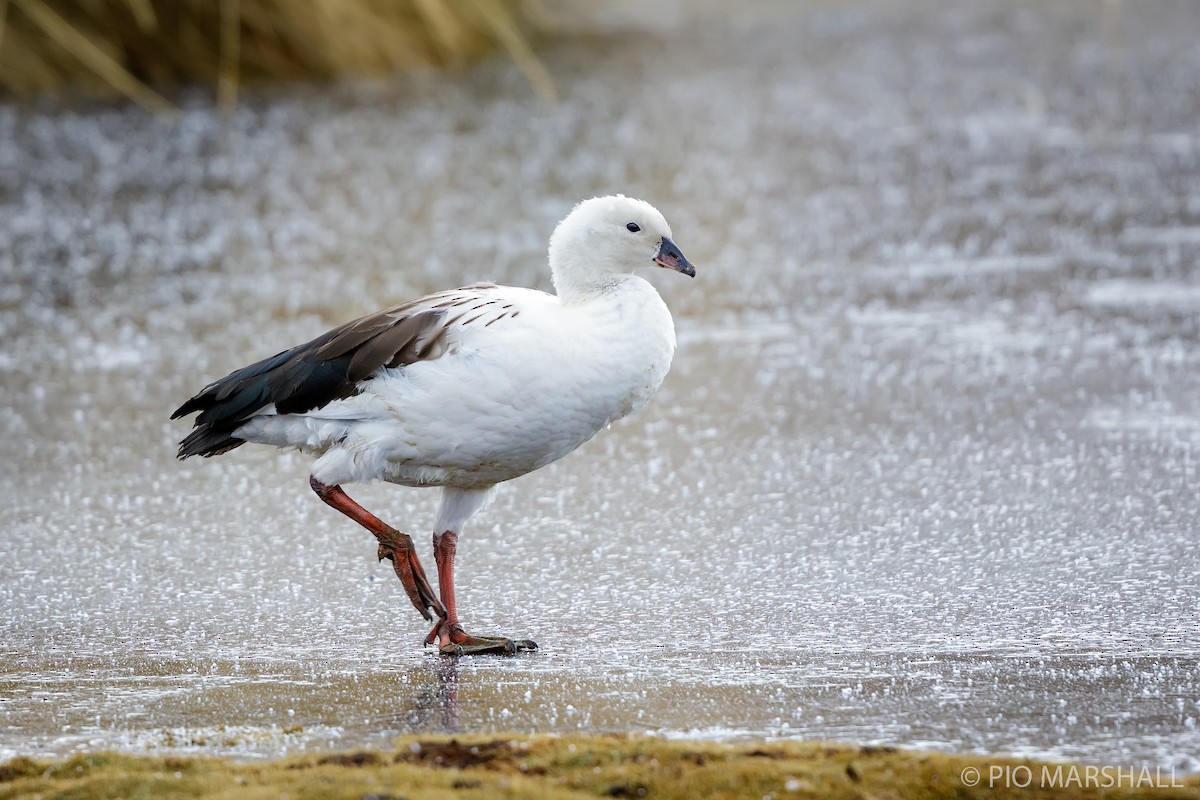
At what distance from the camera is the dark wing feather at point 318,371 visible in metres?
4.73

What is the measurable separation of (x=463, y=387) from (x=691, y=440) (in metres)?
2.08

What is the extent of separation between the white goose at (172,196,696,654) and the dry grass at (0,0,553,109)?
849cm

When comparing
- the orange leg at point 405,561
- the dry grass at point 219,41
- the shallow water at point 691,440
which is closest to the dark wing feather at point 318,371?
the orange leg at point 405,561

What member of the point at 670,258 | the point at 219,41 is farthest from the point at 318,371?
the point at 219,41

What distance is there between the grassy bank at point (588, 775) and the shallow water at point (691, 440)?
0.22 metres

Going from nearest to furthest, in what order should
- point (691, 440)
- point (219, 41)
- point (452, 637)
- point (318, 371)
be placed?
1. point (452, 637)
2. point (318, 371)
3. point (691, 440)
4. point (219, 41)

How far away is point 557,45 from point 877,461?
1195 centimetres

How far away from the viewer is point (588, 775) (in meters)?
3.34

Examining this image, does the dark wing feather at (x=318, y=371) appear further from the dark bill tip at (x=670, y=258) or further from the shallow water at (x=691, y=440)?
the dark bill tip at (x=670, y=258)

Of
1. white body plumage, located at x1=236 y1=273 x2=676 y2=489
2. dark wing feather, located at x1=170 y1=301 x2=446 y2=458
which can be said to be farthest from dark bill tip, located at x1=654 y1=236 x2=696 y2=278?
dark wing feather, located at x1=170 y1=301 x2=446 y2=458

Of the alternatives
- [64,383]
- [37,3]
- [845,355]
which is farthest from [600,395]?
[37,3]

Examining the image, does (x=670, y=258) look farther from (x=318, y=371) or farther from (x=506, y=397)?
(x=318, y=371)

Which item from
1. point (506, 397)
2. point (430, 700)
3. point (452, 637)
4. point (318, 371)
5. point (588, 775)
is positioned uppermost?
point (318, 371)

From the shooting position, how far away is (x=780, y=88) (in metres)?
14.3
